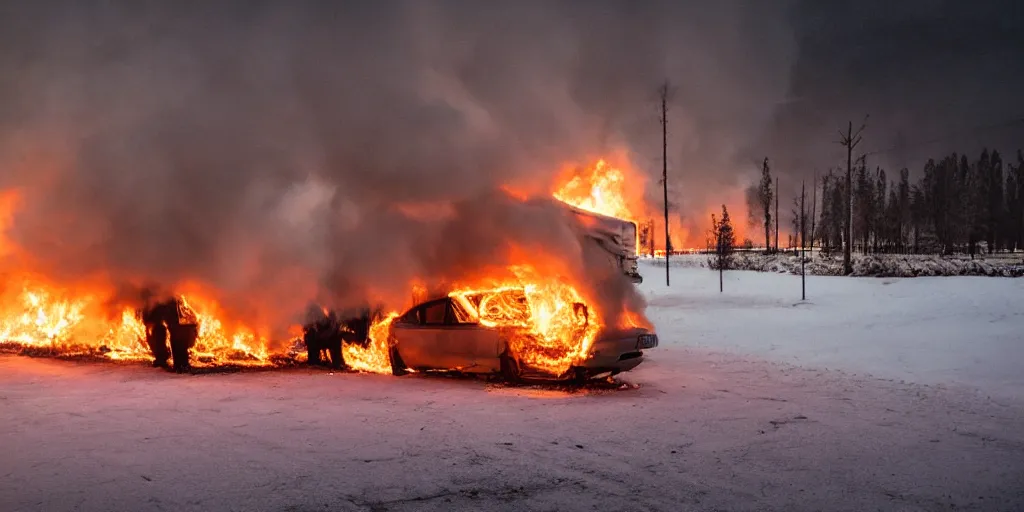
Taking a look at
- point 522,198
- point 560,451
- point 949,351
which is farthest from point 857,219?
point 560,451

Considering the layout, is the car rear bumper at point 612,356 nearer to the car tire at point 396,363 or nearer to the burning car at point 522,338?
the burning car at point 522,338

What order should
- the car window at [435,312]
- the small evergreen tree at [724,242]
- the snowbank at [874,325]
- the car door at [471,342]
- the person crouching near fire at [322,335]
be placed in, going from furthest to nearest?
the small evergreen tree at [724,242], the snowbank at [874,325], the person crouching near fire at [322,335], the car window at [435,312], the car door at [471,342]

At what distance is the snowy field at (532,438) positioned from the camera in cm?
524

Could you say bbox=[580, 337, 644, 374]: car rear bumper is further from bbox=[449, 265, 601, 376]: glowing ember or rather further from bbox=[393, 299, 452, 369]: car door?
bbox=[393, 299, 452, 369]: car door

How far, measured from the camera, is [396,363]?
11133 millimetres

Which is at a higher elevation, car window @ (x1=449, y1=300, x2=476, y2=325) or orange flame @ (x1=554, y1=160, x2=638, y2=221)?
orange flame @ (x1=554, y1=160, x2=638, y2=221)

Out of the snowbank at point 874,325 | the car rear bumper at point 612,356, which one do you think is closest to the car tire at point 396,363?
the car rear bumper at point 612,356

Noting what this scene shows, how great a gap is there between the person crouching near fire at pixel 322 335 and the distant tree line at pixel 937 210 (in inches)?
2504

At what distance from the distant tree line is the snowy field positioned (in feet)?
205

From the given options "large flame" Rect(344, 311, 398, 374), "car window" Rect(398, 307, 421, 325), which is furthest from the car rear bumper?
"large flame" Rect(344, 311, 398, 374)

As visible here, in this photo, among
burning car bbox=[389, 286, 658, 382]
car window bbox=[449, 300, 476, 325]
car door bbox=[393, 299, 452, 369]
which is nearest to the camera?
burning car bbox=[389, 286, 658, 382]

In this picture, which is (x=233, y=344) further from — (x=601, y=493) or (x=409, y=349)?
(x=601, y=493)

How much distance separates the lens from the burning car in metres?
9.82

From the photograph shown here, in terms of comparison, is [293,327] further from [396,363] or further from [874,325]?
[874,325]
